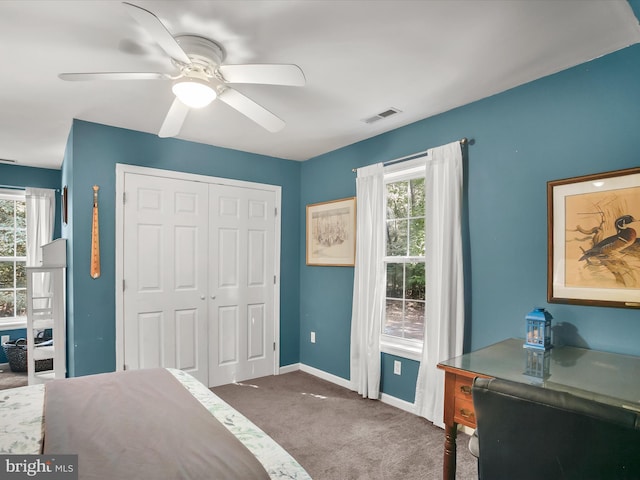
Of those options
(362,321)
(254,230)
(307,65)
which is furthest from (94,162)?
(362,321)

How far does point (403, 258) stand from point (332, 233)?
38.7 inches

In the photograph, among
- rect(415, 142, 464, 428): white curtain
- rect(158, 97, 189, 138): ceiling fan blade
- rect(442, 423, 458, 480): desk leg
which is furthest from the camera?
rect(415, 142, 464, 428): white curtain

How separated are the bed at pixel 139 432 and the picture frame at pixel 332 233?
2.30m

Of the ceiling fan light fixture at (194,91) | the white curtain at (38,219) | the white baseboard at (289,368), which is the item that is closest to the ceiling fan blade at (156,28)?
the ceiling fan light fixture at (194,91)

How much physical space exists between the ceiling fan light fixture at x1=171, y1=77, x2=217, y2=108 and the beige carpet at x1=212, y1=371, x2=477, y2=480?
7.51 ft

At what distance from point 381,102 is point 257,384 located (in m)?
3.03

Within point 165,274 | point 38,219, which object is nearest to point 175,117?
point 165,274

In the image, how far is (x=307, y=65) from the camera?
226 centimetres

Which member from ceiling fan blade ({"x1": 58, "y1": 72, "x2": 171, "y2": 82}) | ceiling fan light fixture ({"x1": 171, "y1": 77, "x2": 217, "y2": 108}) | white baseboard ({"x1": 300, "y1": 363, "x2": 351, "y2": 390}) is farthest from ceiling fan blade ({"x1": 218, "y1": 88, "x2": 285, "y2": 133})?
white baseboard ({"x1": 300, "y1": 363, "x2": 351, "y2": 390})

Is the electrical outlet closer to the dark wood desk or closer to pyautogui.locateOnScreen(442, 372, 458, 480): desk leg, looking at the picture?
the dark wood desk

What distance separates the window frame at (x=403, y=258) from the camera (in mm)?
3174

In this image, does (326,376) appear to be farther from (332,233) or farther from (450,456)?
(450,456)

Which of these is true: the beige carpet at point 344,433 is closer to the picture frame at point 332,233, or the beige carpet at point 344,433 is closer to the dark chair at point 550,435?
the dark chair at point 550,435

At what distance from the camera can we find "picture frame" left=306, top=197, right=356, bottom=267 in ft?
12.8
